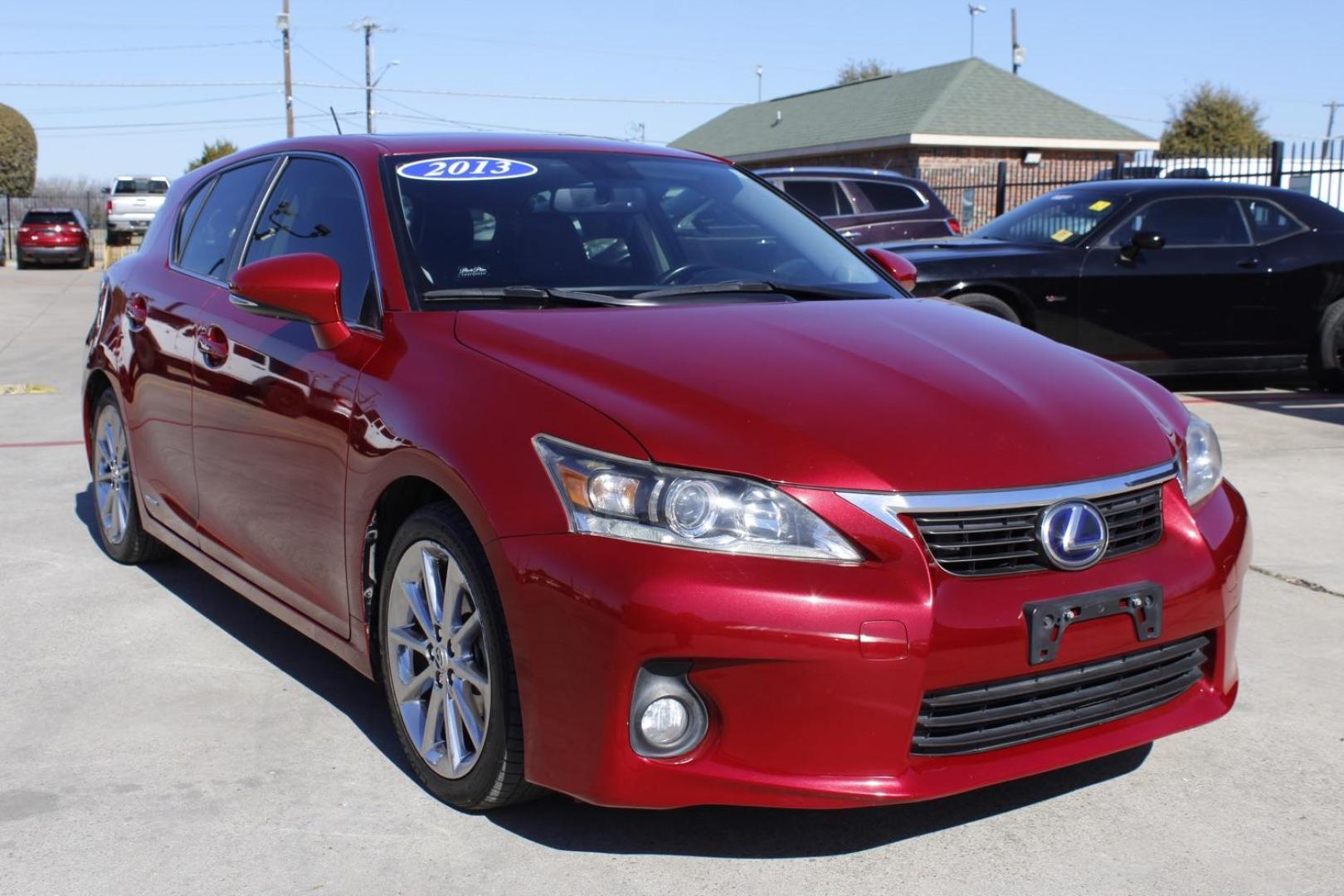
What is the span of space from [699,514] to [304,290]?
1.43 meters

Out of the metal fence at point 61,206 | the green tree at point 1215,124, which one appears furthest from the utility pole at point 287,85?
the green tree at point 1215,124

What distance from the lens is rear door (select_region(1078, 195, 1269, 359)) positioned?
10.2 m

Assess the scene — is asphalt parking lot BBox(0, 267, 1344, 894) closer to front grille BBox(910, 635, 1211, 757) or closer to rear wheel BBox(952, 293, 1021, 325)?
front grille BBox(910, 635, 1211, 757)

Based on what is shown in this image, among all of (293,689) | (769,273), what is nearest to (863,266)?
(769,273)

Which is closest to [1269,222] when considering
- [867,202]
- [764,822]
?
[867,202]

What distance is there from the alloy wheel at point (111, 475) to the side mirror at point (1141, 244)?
279 inches

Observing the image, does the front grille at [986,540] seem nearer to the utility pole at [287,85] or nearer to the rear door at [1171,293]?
the rear door at [1171,293]

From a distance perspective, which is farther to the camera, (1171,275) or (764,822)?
(1171,275)

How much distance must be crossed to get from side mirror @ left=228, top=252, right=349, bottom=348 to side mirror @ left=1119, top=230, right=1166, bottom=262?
7.51 m

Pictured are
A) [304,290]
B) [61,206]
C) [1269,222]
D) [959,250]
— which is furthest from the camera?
[61,206]

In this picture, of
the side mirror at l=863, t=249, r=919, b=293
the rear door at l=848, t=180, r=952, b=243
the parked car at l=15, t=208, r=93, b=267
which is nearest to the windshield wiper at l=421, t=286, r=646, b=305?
the side mirror at l=863, t=249, r=919, b=293

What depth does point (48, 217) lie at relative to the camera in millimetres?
34406

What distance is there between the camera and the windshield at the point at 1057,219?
10.5 metres

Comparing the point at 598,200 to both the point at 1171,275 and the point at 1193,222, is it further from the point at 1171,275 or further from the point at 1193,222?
the point at 1193,222
